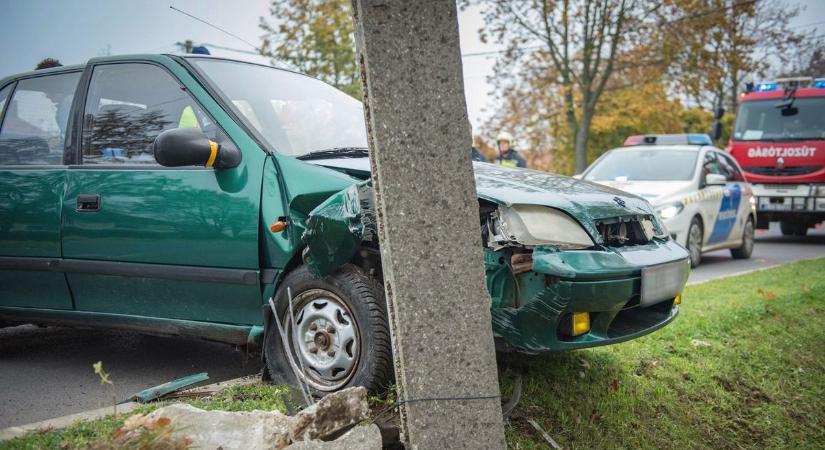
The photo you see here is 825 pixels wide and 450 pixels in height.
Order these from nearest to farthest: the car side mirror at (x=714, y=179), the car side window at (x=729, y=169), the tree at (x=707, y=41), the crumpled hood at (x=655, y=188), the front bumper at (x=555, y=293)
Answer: the front bumper at (x=555, y=293)
the crumpled hood at (x=655, y=188)
the car side mirror at (x=714, y=179)
the car side window at (x=729, y=169)
the tree at (x=707, y=41)

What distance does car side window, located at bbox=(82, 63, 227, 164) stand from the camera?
12.9 feet

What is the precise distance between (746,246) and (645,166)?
2.77 metres

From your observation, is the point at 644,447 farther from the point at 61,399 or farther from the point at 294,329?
the point at 61,399

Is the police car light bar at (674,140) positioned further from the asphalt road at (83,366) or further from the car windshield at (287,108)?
the asphalt road at (83,366)

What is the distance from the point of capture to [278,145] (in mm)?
3643

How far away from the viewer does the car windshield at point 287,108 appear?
3770 mm

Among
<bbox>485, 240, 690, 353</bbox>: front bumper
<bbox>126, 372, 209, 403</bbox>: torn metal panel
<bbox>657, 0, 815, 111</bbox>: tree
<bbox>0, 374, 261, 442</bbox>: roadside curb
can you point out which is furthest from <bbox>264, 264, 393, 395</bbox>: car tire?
<bbox>657, 0, 815, 111</bbox>: tree

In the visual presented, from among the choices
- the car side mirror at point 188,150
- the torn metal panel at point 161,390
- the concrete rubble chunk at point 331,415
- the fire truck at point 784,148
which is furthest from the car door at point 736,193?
the concrete rubble chunk at point 331,415

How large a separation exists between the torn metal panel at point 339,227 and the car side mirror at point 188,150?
64 cm

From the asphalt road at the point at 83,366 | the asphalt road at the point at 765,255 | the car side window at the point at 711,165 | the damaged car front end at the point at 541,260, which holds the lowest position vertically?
the asphalt road at the point at 765,255

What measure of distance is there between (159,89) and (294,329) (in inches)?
64.1

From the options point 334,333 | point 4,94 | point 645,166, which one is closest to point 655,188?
point 645,166

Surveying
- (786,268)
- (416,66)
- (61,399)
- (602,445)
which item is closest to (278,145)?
(416,66)

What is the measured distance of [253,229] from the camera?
11.4 feet
